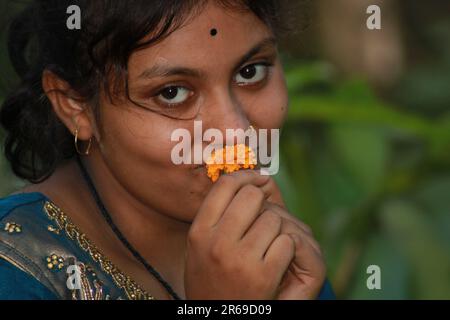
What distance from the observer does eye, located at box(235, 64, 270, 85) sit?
2.18 m

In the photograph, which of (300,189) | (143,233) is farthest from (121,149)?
(300,189)

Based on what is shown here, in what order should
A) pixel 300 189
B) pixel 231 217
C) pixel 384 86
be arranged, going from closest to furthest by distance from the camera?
pixel 231 217
pixel 300 189
pixel 384 86

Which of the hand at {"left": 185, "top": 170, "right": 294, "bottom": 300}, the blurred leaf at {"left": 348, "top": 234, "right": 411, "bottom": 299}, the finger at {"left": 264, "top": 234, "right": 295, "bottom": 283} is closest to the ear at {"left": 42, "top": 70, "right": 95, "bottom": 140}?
the hand at {"left": 185, "top": 170, "right": 294, "bottom": 300}

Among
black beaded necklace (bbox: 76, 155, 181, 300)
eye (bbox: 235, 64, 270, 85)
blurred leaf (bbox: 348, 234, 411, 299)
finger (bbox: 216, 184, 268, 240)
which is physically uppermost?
eye (bbox: 235, 64, 270, 85)

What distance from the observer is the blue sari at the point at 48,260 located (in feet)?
6.31

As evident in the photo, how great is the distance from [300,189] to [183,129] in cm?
178

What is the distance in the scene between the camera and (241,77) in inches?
85.8

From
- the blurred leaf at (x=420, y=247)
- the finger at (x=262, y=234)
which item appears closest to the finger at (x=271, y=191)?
the finger at (x=262, y=234)

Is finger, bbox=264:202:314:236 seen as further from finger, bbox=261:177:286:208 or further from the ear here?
the ear

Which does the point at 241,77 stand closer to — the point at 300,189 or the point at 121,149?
the point at 121,149

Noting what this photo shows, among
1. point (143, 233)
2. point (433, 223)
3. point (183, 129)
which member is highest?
point (183, 129)

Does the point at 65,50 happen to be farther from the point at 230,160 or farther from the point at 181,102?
the point at 230,160

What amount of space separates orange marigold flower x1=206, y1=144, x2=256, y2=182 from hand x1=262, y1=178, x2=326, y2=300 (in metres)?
0.07
